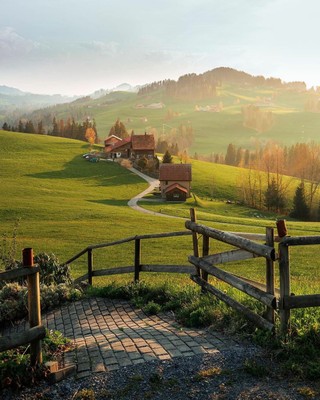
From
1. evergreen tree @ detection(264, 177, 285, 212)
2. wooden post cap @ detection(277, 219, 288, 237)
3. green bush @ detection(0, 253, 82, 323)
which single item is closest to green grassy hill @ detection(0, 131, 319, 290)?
evergreen tree @ detection(264, 177, 285, 212)

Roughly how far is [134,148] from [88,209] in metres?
55.8

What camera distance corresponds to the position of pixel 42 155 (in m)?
106

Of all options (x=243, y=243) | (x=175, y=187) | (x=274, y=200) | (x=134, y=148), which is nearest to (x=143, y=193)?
(x=175, y=187)

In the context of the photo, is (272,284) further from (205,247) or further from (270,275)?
(205,247)

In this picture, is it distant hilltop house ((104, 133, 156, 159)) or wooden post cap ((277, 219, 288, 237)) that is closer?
wooden post cap ((277, 219, 288, 237))

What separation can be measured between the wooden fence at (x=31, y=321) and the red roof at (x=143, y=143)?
328 feet

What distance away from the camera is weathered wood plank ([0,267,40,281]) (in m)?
6.04

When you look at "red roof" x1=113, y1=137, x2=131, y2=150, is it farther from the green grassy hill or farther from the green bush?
the green bush

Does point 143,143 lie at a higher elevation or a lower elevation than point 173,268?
higher

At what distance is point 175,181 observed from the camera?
74.8m

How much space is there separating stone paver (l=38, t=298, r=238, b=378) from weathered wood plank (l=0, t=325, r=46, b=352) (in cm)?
88

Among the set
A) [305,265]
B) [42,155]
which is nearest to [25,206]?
[305,265]

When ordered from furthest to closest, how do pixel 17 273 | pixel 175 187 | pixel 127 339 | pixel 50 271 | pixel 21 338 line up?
pixel 175 187 → pixel 50 271 → pixel 127 339 → pixel 17 273 → pixel 21 338

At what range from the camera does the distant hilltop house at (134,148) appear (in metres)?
106
